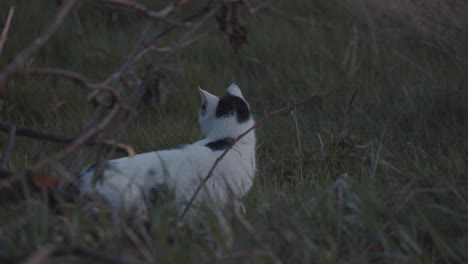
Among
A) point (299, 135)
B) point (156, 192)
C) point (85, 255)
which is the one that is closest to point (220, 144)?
point (156, 192)

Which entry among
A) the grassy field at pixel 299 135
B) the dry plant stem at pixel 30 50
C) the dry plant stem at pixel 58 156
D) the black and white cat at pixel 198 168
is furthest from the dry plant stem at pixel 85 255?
the black and white cat at pixel 198 168

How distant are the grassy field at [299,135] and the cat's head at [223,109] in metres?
0.33

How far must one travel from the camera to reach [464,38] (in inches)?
180

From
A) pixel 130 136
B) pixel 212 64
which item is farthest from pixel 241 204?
pixel 212 64

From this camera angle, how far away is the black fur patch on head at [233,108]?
151 inches

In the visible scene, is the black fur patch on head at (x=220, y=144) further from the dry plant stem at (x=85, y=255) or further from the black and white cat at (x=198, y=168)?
the dry plant stem at (x=85, y=255)

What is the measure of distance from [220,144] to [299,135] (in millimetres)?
954

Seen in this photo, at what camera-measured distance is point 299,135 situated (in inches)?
179

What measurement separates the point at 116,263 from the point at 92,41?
4.68 m

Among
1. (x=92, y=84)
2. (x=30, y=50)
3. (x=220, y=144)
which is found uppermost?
(x=30, y=50)

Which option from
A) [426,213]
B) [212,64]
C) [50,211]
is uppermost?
[212,64]

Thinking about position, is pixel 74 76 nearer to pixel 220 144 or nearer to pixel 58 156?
pixel 58 156

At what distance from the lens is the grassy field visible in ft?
7.43

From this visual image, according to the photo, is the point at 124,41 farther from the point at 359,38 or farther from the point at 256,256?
the point at 256,256
